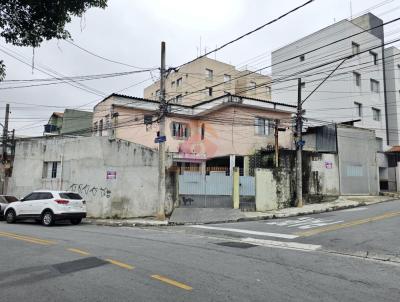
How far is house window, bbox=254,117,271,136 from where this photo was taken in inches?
1047

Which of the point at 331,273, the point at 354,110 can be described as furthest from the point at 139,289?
the point at 354,110

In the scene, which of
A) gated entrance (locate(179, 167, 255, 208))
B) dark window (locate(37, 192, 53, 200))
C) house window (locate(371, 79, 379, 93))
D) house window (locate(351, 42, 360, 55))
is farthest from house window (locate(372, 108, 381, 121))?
dark window (locate(37, 192, 53, 200))

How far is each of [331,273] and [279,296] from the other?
2189mm

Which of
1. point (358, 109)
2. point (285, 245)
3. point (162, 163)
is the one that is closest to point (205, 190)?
point (162, 163)

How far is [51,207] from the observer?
54.5ft

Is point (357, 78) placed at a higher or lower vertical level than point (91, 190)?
higher

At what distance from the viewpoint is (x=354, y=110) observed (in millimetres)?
35562

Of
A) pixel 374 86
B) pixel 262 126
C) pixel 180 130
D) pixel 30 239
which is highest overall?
pixel 374 86

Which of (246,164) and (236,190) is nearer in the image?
(236,190)

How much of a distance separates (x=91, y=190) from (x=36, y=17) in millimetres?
15577

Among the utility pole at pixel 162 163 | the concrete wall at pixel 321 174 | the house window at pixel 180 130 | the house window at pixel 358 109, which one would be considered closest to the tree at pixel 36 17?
the utility pole at pixel 162 163

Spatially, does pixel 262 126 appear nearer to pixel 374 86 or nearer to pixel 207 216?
pixel 207 216

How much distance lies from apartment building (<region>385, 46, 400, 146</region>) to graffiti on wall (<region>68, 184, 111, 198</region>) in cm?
3296

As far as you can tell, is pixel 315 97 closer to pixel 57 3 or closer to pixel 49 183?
pixel 49 183
